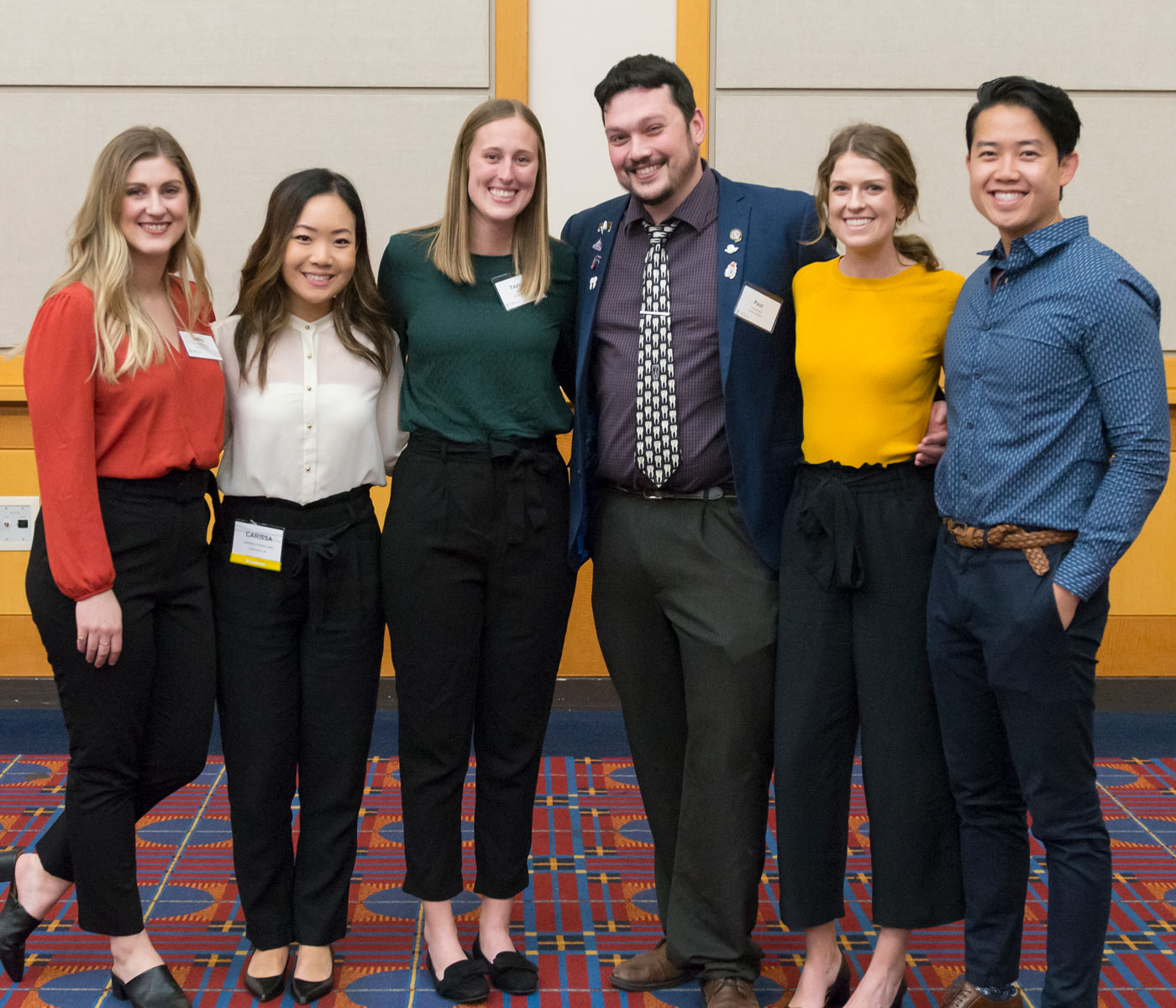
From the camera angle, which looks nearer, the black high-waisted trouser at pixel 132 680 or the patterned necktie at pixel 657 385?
the black high-waisted trouser at pixel 132 680

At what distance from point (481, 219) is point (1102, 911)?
5.57ft

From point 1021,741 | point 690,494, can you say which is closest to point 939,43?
point 690,494

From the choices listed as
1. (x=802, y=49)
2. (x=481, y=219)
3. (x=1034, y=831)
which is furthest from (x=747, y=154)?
(x=1034, y=831)

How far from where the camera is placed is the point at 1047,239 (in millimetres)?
1827

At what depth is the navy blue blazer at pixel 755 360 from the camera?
2.09 metres

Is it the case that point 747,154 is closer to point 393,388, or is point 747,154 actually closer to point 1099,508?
point 393,388

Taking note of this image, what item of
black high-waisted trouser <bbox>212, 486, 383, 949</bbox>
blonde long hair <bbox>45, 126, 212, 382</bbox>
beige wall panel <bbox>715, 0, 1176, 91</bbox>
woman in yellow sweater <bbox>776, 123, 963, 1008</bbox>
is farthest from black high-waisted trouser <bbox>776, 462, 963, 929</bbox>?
beige wall panel <bbox>715, 0, 1176, 91</bbox>

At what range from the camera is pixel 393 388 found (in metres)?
2.28

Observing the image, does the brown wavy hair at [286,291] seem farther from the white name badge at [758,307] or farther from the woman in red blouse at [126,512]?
the white name badge at [758,307]

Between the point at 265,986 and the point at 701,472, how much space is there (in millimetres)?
1334

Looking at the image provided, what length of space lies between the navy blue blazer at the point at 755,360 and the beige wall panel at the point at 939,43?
175 centimetres

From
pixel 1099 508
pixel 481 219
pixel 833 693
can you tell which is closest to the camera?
pixel 1099 508

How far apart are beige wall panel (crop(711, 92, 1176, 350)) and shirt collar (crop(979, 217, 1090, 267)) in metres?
2.00

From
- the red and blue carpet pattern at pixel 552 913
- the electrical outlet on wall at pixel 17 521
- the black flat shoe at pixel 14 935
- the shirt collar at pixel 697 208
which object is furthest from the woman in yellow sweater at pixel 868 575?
the electrical outlet on wall at pixel 17 521
